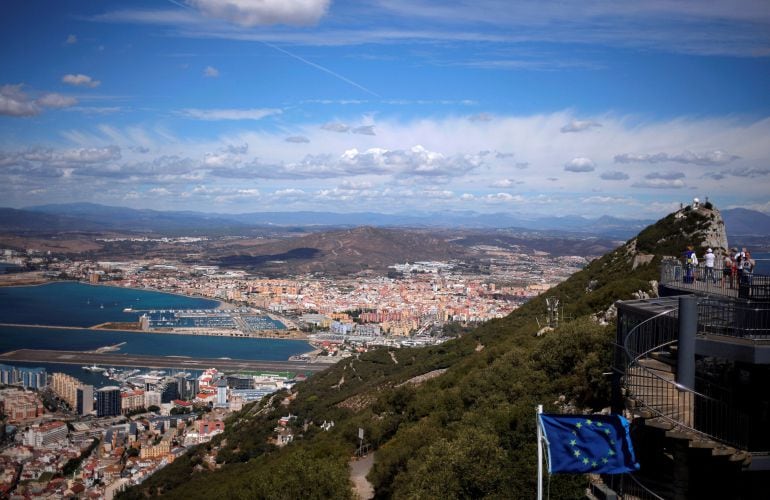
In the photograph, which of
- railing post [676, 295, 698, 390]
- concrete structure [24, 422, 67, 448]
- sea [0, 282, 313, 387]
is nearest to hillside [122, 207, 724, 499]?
railing post [676, 295, 698, 390]

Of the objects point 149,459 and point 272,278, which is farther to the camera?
point 272,278

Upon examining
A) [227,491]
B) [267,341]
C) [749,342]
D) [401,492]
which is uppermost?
[749,342]

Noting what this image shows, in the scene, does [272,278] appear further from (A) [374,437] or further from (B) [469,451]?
(B) [469,451]

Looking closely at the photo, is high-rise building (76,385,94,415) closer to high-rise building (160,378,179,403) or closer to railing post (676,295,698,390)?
high-rise building (160,378,179,403)

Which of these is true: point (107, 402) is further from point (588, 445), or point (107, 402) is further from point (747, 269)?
point (588, 445)

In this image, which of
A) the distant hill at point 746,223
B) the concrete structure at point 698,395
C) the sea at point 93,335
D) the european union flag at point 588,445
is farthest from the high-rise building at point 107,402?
the distant hill at point 746,223

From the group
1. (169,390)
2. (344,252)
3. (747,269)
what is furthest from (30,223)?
(747,269)

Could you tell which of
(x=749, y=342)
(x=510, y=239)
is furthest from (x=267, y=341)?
(x=510, y=239)
